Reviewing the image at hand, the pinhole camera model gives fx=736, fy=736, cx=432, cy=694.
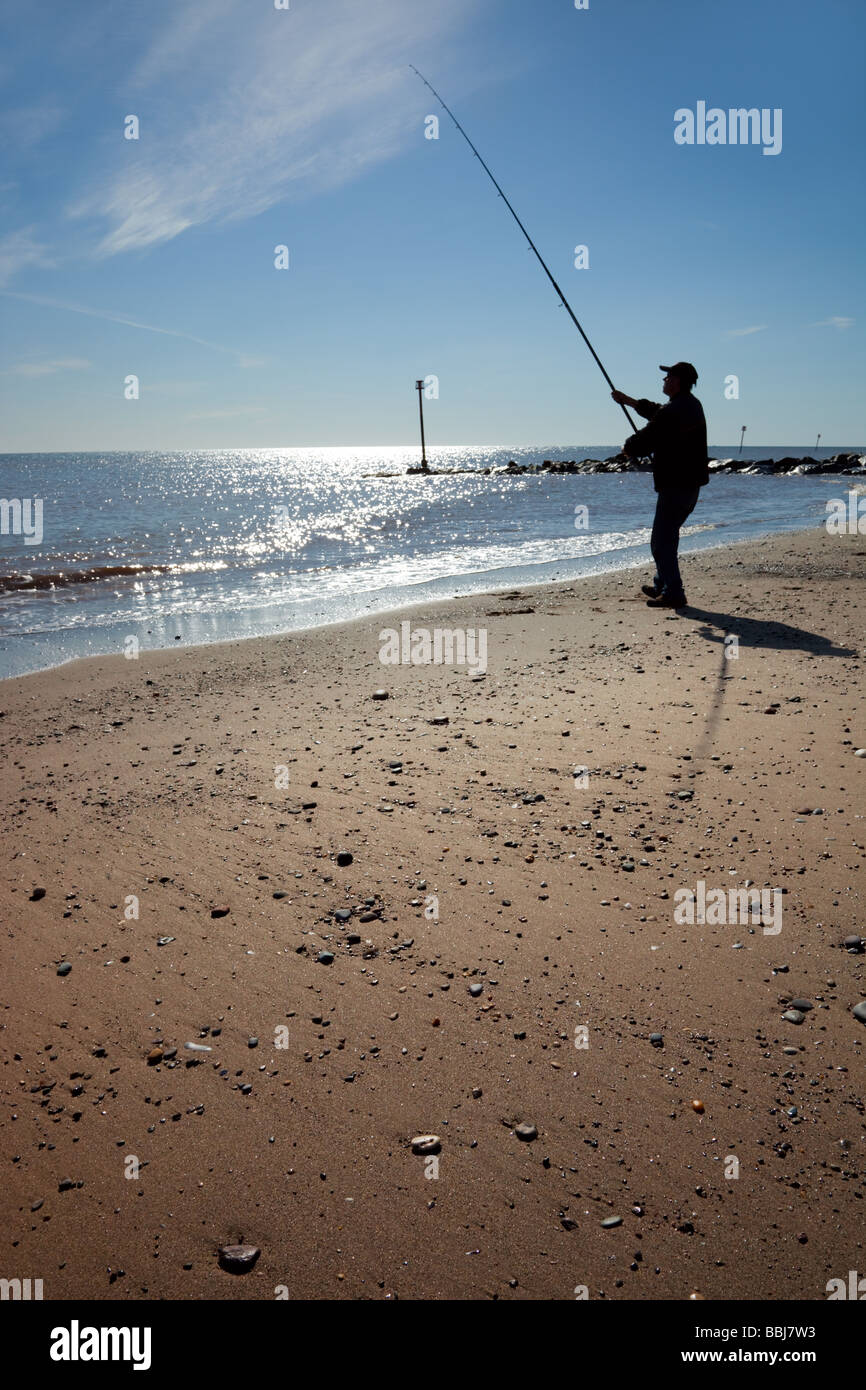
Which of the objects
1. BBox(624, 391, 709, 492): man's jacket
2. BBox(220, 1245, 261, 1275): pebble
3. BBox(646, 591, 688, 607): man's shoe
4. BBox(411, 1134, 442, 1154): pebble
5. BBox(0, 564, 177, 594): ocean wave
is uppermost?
BBox(624, 391, 709, 492): man's jacket

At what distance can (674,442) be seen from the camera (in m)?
9.41

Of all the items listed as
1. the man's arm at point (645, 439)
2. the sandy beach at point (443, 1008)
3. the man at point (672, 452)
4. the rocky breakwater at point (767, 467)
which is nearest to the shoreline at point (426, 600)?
the man at point (672, 452)

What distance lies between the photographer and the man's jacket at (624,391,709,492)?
361 inches

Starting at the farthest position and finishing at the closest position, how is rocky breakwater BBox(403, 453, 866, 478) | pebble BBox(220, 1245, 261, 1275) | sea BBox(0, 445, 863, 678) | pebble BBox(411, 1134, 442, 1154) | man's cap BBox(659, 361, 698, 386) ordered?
rocky breakwater BBox(403, 453, 866, 478) < sea BBox(0, 445, 863, 678) < man's cap BBox(659, 361, 698, 386) < pebble BBox(411, 1134, 442, 1154) < pebble BBox(220, 1245, 261, 1275)

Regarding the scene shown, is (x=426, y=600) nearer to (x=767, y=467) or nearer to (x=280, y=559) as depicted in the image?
(x=280, y=559)

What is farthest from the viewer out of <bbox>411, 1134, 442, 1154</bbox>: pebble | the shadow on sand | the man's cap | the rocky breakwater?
the rocky breakwater

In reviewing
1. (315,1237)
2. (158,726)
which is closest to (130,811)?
(158,726)

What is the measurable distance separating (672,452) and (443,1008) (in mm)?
8368

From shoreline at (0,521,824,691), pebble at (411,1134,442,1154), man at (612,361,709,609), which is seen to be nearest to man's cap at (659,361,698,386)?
man at (612,361,709,609)

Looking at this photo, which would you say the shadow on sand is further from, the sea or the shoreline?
the sea

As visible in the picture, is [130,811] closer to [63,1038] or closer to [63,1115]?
[63,1038]

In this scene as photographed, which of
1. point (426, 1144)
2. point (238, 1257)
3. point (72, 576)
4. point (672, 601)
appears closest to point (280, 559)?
point (72, 576)

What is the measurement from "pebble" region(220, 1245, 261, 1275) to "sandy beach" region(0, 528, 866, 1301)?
1.4 inches
